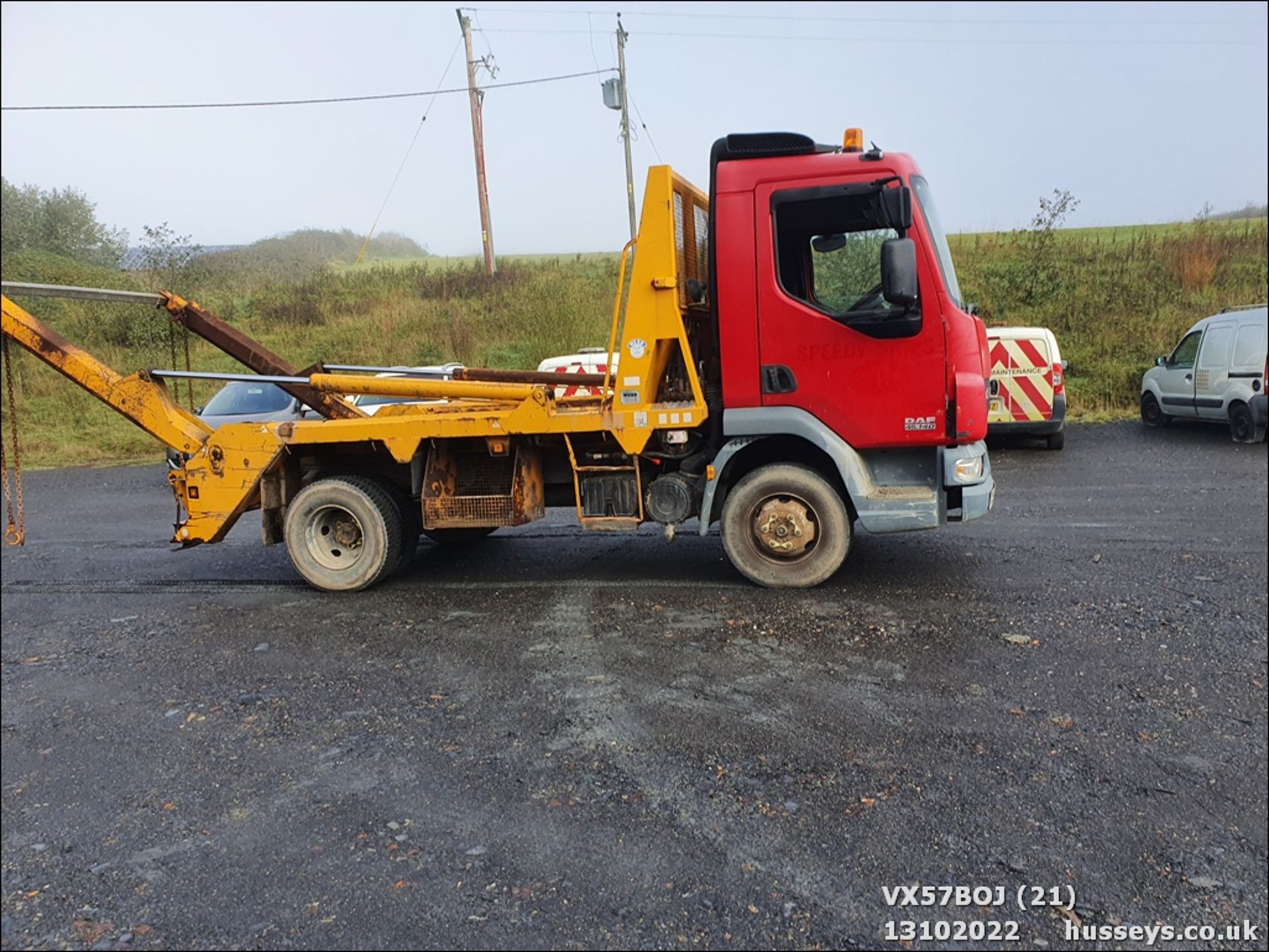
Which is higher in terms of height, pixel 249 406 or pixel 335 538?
pixel 249 406

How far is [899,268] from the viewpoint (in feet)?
16.6

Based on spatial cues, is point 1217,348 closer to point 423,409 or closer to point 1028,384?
point 1028,384

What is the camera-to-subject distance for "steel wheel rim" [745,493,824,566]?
5.70 metres

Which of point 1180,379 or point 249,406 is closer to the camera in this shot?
point 249,406

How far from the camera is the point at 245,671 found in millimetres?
4629

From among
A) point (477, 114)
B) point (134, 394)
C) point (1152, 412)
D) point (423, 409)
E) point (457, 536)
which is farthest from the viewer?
point (477, 114)

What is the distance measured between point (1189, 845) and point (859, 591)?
3.02 metres

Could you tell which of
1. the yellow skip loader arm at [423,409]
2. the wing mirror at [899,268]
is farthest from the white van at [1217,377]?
the yellow skip loader arm at [423,409]

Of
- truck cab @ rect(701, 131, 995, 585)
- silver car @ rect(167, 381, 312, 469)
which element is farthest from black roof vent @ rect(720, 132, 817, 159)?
silver car @ rect(167, 381, 312, 469)

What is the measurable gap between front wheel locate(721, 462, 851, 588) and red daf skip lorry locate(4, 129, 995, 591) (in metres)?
0.01

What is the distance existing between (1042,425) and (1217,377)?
2.24m

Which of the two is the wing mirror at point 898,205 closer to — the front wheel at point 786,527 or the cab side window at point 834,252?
the cab side window at point 834,252

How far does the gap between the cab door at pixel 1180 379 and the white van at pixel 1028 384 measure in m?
1.79

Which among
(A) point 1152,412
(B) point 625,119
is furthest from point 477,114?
(A) point 1152,412
